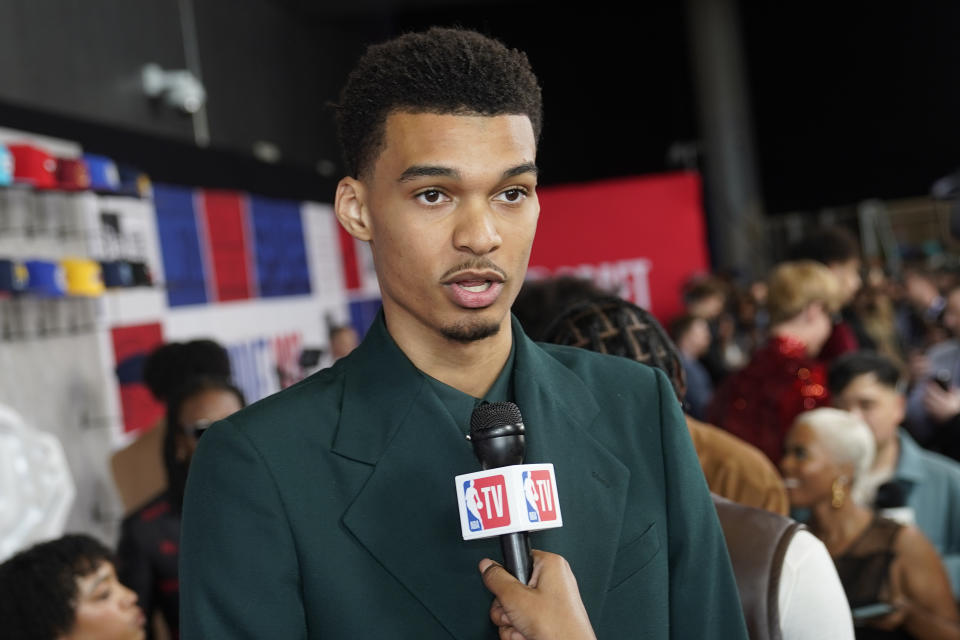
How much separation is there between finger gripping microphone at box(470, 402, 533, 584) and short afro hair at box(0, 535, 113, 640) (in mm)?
1662

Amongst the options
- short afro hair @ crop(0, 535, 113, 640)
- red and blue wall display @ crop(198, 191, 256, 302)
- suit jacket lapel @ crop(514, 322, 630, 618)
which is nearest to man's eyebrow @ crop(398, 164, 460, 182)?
suit jacket lapel @ crop(514, 322, 630, 618)

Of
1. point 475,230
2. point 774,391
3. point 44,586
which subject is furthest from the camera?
point 774,391

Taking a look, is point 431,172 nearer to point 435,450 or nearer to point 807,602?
point 435,450

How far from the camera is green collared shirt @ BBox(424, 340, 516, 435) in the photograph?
50.2 inches

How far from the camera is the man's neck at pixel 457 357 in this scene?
4.18ft

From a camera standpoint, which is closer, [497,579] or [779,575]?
[497,579]

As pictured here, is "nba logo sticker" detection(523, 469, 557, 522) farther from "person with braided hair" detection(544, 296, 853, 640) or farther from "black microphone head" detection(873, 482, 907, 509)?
"black microphone head" detection(873, 482, 907, 509)

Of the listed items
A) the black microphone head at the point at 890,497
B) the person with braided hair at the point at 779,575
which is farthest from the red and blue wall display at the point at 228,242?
the person with braided hair at the point at 779,575

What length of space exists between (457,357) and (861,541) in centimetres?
186

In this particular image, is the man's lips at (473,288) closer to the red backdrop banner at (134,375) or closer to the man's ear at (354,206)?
the man's ear at (354,206)

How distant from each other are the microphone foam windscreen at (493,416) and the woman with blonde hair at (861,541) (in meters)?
1.77

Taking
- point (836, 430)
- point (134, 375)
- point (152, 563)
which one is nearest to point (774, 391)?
point (836, 430)

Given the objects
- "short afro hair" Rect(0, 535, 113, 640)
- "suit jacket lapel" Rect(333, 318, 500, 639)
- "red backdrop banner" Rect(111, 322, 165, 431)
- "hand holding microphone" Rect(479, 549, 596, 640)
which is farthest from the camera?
"red backdrop banner" Rect(111, 322, 165, 431)

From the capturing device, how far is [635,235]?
28.0 ft
